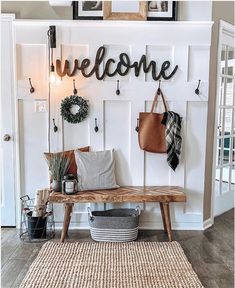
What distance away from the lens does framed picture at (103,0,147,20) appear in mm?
3152

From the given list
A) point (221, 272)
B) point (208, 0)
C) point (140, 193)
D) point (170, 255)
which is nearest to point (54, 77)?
point (140, 193)

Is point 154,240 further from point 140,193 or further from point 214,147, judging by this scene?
point 214,147

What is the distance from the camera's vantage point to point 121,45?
3215 mm

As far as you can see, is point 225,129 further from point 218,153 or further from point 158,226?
point 158,226

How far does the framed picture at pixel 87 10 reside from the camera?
3.17 metres

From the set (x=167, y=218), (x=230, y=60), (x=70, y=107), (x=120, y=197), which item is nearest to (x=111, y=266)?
(x=120, y=197)

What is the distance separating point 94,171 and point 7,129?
1038mm

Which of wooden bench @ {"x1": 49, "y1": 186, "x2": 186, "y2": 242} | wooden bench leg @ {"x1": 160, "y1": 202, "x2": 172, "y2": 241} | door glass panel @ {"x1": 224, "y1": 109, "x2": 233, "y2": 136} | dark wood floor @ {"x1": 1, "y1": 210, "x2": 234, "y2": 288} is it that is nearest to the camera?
dark wood floor @ {"x1": 1, "y1": 210, "x2": 234, "y2": 288}

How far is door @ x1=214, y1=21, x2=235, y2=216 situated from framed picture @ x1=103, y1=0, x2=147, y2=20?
0.97 meters

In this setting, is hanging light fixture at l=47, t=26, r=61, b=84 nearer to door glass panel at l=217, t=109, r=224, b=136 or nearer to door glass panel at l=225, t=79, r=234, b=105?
door glass panel at l=217, t=109, r=224, b=136

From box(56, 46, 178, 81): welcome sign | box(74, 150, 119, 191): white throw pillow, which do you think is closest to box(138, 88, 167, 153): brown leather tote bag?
box(56, 46, 178, 81): welcome sign

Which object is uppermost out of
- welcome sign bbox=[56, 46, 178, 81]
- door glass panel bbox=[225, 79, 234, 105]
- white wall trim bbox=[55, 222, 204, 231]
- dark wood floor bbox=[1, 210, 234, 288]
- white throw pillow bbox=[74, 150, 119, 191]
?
welcome sign bbox=[56, 46, 178, 81]

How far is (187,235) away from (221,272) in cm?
74

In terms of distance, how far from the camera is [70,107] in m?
3.22
